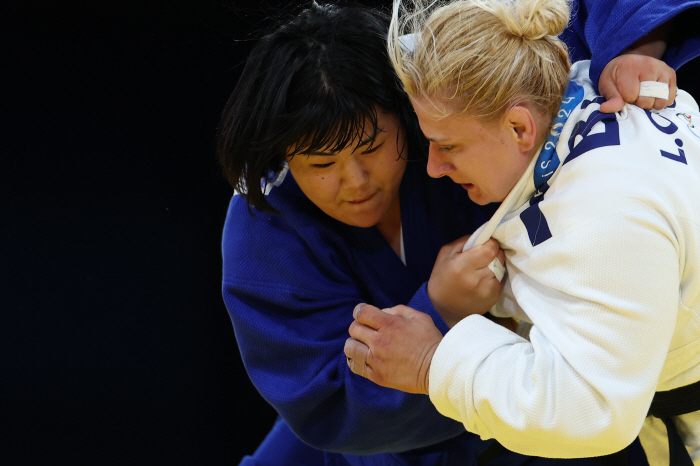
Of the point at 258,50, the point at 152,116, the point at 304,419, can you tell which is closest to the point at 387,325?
the point at 304,419

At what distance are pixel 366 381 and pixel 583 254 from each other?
0.50 meters

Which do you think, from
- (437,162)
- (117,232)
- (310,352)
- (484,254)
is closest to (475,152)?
(437,162)

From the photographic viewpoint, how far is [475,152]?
1.00m

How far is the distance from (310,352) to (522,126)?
1.84 feet

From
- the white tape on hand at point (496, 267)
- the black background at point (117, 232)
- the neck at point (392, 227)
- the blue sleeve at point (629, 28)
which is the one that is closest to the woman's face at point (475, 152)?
the white tape on hand at point (496, 267)

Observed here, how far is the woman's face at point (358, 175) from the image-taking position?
3.80 feet

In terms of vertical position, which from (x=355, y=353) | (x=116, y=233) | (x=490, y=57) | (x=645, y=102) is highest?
(x=490, y=57)

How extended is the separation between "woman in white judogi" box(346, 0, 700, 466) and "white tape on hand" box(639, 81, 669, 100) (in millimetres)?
27

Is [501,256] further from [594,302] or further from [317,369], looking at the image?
[317,369]

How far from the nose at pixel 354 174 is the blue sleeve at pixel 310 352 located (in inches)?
6.3

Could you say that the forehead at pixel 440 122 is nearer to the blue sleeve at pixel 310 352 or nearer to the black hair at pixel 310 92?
the black hair at pixel 310 92

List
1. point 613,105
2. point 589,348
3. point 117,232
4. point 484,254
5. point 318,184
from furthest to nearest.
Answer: point 117,232 < point 318,184 < point 484,254 < point 613,105 < point 589,348

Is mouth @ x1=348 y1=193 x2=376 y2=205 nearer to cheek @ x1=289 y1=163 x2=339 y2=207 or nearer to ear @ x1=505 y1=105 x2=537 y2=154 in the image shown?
cheek @ x1=289 y1=163 x2=339 y2=207

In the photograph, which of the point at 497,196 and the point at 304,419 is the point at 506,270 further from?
the point at 304,419
